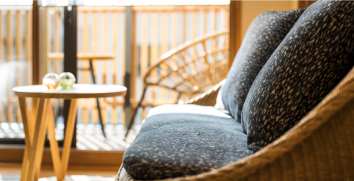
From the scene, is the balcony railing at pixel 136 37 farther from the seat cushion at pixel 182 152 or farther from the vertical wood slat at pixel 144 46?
the seat cushion at pixel 182 152

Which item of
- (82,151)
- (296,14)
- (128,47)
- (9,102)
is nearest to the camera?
(296,14)

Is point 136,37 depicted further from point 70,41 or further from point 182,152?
point 182,152

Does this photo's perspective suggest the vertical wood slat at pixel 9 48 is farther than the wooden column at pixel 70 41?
Yes

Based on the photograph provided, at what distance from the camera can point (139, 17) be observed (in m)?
4.21

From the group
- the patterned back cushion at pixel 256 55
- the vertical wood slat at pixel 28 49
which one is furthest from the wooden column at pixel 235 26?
the vertical wood slat at pixel 28 49

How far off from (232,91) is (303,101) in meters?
0.66

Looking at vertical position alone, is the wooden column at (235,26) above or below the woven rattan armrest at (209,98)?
above

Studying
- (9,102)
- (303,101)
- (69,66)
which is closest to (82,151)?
(69,66)

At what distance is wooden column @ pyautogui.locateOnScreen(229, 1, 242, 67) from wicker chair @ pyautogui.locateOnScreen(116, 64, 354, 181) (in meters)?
1.66

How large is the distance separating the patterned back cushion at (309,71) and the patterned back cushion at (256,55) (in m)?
0.54

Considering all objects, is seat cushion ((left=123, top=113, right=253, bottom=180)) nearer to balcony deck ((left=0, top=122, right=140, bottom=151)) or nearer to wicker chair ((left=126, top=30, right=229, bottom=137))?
balcony deck ((left=0, top=122, right=140, bottom=151))

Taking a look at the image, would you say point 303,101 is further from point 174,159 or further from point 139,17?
point 139,17

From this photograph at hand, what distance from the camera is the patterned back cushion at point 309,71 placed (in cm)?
75

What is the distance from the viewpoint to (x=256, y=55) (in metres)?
1.37
